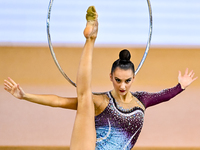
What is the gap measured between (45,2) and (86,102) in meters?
2.37

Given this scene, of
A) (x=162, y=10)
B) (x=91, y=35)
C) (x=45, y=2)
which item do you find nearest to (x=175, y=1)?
(x=162, y=10)

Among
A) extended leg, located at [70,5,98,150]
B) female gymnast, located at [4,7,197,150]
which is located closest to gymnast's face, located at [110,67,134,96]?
female gymnast, located at [4,7,197,150]

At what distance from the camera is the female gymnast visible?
65.4 inches

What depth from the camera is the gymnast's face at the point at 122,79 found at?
172 centimetres

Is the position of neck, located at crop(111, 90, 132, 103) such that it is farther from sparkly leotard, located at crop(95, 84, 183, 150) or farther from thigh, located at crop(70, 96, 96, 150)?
thigh, located at crop(70, 96, 96, 150)

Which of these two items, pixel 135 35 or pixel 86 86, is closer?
pixel 86 86

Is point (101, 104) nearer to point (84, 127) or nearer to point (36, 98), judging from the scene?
point (84, 127)

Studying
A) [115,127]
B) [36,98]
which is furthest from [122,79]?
[36,98]

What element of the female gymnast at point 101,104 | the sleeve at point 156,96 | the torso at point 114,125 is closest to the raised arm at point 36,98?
the female gymnast at point 101,104

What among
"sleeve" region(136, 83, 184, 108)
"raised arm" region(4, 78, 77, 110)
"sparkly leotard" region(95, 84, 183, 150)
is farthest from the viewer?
"sleeve" region(136, 83, 184, 108)

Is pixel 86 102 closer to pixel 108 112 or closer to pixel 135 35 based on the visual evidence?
pixel 108 112

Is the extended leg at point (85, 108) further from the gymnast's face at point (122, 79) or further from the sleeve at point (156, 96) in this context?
the sleeve at point (156, 96)

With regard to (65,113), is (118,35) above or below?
above

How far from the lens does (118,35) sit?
3895 mm
